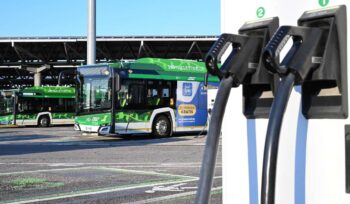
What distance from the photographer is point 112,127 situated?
21047 mm

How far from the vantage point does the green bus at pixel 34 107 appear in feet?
127

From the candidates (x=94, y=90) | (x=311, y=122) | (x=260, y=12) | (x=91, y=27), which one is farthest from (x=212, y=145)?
(x=91, y=27)

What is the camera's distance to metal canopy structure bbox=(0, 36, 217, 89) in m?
56.7

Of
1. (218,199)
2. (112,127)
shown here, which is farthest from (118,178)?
(112,127)

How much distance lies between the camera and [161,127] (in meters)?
22.7

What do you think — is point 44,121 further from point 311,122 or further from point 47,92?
point 311,122

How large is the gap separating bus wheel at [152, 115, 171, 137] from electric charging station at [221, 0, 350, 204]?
816 inches

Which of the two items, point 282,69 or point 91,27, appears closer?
point 282,69

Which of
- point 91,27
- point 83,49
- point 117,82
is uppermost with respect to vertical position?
point 83,49

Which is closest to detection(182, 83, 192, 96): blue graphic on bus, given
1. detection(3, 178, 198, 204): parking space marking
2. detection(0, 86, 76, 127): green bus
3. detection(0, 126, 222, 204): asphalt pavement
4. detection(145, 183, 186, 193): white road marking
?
detection(0, 126, 222, 204): asphalt pavement

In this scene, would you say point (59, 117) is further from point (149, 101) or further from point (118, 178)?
point (118, 178)

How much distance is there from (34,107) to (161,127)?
1865cm

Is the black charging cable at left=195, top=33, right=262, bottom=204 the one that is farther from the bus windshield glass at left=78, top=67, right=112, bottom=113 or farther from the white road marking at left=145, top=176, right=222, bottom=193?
the bus windshield glass at left=78, top=67, right=112, bottom=113

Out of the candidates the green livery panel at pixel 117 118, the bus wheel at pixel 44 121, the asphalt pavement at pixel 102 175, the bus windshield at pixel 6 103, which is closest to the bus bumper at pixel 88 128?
the green livery panel at pixel 117 118
